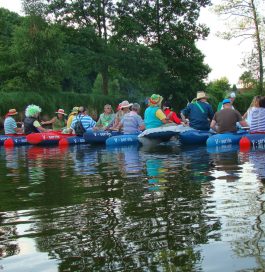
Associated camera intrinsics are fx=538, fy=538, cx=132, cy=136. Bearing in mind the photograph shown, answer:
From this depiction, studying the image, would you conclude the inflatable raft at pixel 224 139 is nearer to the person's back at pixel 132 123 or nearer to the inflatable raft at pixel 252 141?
the inflatable raft at pixel 252 141

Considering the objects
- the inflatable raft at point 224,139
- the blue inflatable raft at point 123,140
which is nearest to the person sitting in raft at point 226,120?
the inflatable raft at point 224,139

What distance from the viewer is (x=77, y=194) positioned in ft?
21.1

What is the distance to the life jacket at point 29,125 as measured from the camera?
18.5m

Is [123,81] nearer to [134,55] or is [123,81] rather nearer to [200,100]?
[134,55]

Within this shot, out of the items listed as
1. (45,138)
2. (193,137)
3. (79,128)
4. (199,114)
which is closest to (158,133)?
(193,137)

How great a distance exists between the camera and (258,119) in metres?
13.0

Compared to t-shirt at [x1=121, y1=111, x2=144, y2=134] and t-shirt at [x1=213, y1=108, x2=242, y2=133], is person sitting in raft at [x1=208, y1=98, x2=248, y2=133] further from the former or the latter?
t-shirt at [x1=121, y1=111, x2=144, y2=134]

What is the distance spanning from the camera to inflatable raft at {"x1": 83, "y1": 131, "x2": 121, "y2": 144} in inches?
663

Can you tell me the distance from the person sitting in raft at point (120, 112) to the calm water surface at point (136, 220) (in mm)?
8243

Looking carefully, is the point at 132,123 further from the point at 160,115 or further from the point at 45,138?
the point at 45,138

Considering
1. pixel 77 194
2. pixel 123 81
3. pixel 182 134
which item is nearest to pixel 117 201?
pixel 77 194

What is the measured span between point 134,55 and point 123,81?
17813 mm

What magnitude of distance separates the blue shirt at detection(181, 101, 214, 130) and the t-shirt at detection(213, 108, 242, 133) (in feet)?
3.64

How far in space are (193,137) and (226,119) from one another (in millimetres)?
1197
